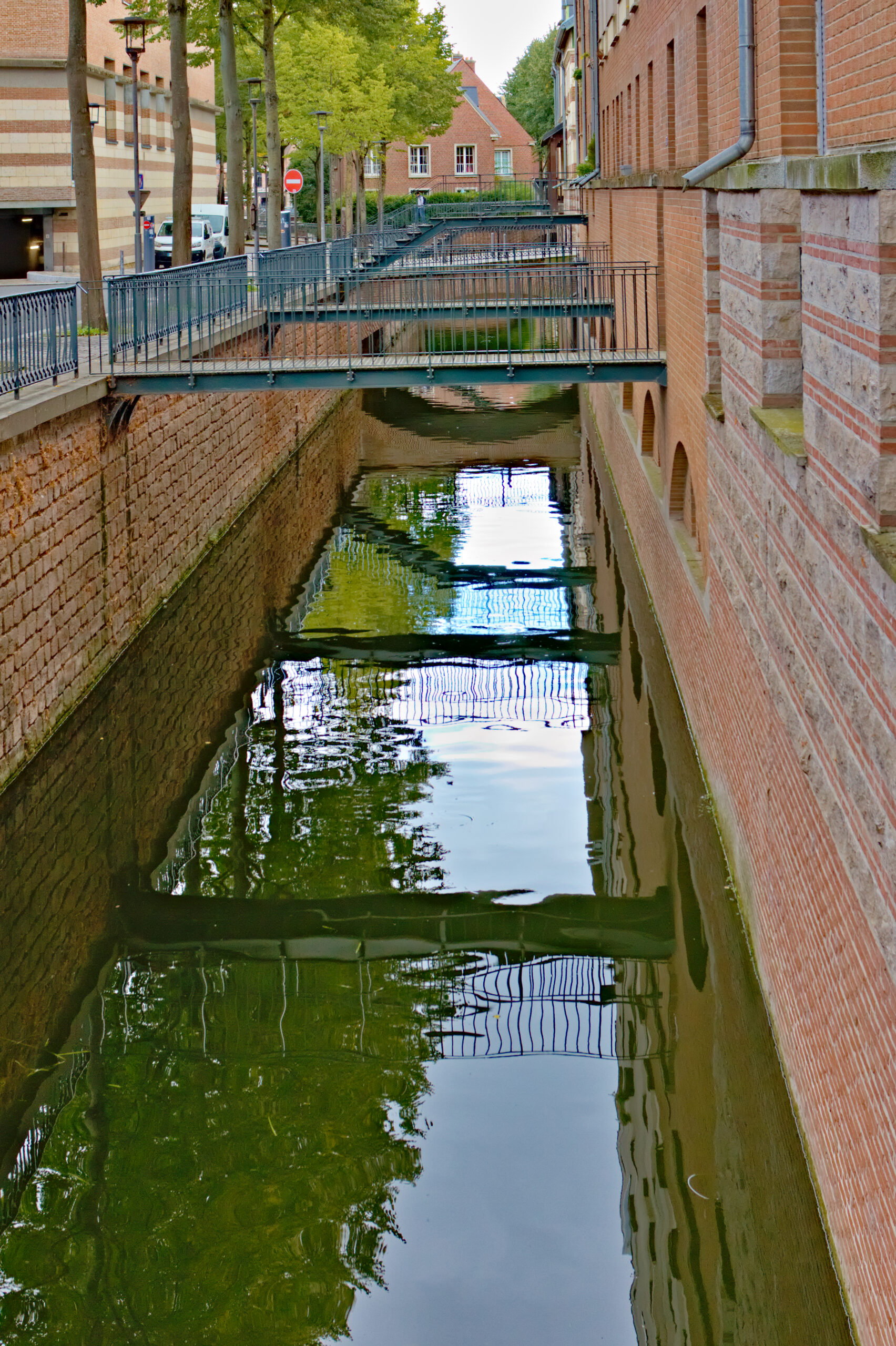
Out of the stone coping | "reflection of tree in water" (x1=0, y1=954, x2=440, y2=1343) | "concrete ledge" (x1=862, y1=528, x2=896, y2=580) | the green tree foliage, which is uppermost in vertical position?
the green tree foliage

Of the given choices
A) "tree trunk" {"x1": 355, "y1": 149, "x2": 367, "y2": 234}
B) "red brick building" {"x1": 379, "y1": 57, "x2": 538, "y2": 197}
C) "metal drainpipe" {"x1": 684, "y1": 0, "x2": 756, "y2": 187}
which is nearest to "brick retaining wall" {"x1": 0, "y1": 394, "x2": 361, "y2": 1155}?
"metal drainpipe" {"x1": 684, "y1": 0, "x2": 756, "y2": 187}

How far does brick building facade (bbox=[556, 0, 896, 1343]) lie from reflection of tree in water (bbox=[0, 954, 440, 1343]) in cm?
210

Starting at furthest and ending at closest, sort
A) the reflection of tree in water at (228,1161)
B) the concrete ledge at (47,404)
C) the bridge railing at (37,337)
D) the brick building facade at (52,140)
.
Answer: the brick building facade at (52,140)
the bridge railing at (37,337)
the concrete ledge at (47,404)
the reflection of tree in water at (228,1161)

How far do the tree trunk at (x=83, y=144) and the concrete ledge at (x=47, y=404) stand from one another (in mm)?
5010

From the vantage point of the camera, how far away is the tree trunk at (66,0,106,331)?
21719 mm

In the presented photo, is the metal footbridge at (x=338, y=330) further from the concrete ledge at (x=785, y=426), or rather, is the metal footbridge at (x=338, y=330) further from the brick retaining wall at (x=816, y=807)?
the concrete ledge at (x=785, y=426)

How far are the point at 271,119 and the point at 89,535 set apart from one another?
846 inches

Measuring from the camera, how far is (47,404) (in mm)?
14508

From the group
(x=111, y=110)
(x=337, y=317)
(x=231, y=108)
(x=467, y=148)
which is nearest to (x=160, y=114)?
(x=111, y=110)

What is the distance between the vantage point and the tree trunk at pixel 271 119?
1336 inches

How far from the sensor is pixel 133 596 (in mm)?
17859

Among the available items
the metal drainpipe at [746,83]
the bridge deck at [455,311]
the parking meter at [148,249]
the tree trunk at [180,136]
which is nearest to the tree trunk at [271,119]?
the parking meter at [148,249]

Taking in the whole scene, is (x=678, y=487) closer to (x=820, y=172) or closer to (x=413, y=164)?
(x=820, y=172)

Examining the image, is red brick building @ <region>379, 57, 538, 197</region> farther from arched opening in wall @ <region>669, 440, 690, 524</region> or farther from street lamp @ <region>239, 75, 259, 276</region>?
arched opening in wall @ <region>669, 440, 690, 524</region>
